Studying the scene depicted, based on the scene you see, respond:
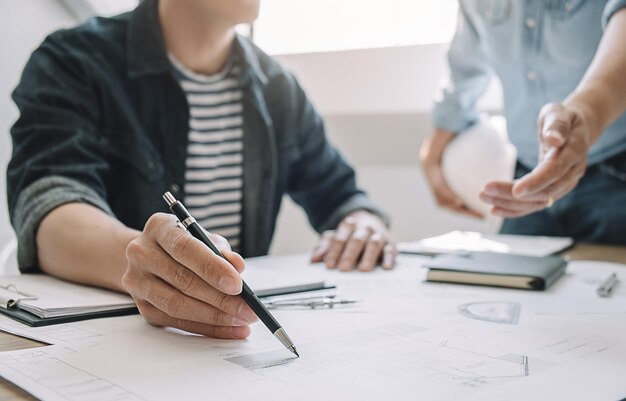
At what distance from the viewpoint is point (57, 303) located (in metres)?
0.63

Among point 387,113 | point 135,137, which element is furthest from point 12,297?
point 387,113

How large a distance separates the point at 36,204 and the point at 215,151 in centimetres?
35

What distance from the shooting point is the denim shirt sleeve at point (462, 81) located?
4.51 feet

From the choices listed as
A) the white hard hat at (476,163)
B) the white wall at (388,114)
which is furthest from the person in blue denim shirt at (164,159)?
the white wall at (388,114)

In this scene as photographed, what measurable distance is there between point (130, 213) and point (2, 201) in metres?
0.47

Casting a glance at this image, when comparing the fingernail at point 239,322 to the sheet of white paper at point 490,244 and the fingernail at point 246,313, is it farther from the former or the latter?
the sheet of white paper at point 490,244

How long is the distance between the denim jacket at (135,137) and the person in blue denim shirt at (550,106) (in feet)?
0.97

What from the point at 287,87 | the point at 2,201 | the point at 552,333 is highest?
the point at 287,87

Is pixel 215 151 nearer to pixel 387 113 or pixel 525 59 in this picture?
pixel 525 59

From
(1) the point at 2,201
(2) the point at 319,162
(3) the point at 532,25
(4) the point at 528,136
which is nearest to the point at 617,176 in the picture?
(4) the point at 528,136

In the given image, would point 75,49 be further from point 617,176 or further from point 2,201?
point 617,176

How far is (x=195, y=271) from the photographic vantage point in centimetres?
55

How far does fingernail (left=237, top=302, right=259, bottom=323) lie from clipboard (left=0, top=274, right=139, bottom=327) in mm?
145

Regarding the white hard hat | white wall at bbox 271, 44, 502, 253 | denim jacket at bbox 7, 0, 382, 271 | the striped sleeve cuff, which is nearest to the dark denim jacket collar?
denim jacket at bbox 7, 0, 382, 271
